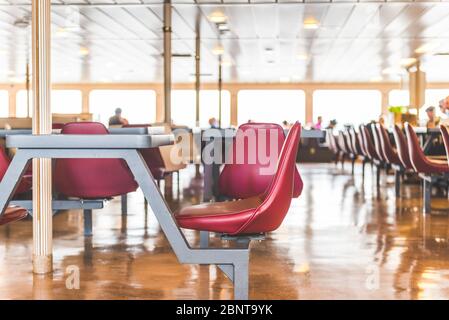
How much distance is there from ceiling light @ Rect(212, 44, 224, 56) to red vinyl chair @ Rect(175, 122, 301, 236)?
1210 centimetres

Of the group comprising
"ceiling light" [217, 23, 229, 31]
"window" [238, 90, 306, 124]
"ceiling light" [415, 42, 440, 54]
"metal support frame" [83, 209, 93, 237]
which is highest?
"ceiling light" [217, 23, 229, 31]

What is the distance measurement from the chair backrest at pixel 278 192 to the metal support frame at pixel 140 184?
0.12 metres

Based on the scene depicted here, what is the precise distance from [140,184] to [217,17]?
8.79 metres

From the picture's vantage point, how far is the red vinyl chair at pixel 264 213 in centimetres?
232

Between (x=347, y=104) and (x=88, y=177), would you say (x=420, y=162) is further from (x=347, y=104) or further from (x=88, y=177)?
(x=347, y=104)

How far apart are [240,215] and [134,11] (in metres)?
8.40

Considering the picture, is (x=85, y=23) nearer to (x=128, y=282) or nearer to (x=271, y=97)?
(x=128, y=282)

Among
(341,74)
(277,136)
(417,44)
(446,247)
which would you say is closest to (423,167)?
(446,247)

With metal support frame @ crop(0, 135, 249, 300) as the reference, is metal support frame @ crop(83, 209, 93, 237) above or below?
below

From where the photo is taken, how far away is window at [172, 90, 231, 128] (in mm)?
25250

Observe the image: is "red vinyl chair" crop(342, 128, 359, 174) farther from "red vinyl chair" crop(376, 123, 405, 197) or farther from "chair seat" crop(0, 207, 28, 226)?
"chair seat" crop(0, 207, 28, 226)

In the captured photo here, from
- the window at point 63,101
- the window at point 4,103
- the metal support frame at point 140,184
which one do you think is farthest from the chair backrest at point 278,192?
the window at point 4,103

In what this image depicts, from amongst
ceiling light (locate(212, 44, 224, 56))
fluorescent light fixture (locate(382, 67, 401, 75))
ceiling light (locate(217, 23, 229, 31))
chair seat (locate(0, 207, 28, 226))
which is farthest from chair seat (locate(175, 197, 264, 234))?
fluorescent light fixture (locate(382, 67, 401, 75))
